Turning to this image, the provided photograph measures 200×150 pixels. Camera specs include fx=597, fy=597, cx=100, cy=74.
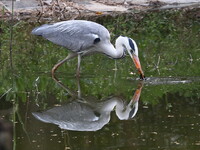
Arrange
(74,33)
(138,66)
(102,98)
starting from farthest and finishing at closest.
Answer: (74,33), (138,66), (102,98)

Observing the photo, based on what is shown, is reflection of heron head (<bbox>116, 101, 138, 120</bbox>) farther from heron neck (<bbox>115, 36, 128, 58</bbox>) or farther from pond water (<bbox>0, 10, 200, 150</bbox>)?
heron neck (<bbox>115, 36, 128, 58</bbox>)

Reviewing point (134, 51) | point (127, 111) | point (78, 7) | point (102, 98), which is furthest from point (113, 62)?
point (78, 7)

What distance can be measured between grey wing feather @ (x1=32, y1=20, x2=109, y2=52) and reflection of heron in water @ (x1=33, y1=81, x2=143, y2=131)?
60.4 inches

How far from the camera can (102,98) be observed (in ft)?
25.5

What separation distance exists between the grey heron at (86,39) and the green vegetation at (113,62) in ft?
1.20

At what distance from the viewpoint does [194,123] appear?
249 inches

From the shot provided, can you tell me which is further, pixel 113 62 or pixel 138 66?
pixel 113 62

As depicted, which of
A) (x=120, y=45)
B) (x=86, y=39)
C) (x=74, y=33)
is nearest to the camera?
(x=120, y=45)

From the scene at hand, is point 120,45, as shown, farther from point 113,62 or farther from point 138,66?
point 113,62

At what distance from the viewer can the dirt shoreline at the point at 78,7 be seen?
13.6m

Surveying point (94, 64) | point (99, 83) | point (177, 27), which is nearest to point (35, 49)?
point (94, 64)

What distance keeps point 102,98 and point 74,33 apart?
6.03 feet

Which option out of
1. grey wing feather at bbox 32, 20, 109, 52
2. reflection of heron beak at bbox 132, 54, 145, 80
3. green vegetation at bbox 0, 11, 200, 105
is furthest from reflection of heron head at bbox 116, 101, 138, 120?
grey wing feather at bbox 32, 20, 109, 52

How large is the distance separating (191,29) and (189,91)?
5698 millimetres
